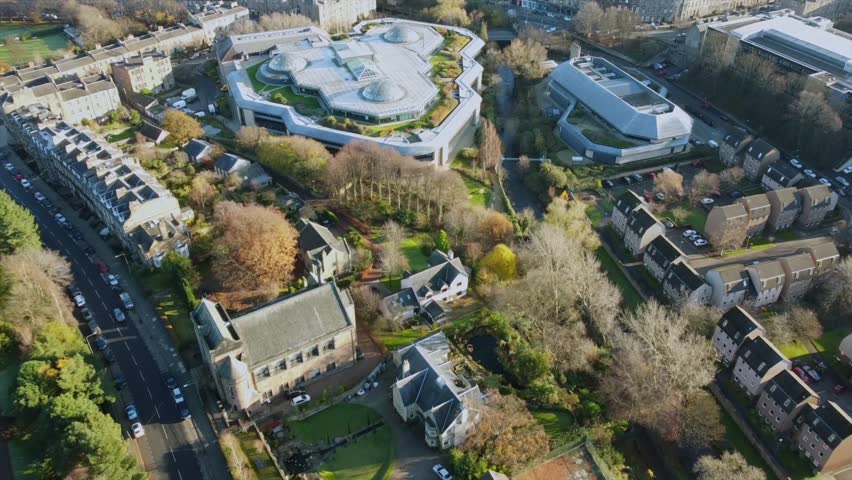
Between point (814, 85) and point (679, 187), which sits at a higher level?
point (814, 85)

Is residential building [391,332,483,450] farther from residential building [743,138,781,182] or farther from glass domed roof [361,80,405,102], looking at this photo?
residential building [743,138,781,182]

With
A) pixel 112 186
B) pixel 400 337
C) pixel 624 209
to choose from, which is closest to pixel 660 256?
pixel 624 209

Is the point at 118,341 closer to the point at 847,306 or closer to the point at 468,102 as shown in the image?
the point at 468,102

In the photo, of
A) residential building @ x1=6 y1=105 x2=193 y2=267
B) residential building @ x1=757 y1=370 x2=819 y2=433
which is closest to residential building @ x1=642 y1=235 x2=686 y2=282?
residential building @ x1=757 y1=370 x2=819 y2=433

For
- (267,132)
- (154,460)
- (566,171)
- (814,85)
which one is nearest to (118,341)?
(154,460)

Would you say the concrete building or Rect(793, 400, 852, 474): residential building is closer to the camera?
Rect(793, 400, 852, 474): residential building

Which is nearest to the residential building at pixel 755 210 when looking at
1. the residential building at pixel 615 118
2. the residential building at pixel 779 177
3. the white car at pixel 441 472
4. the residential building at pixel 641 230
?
the residential building at pixel 779 177
